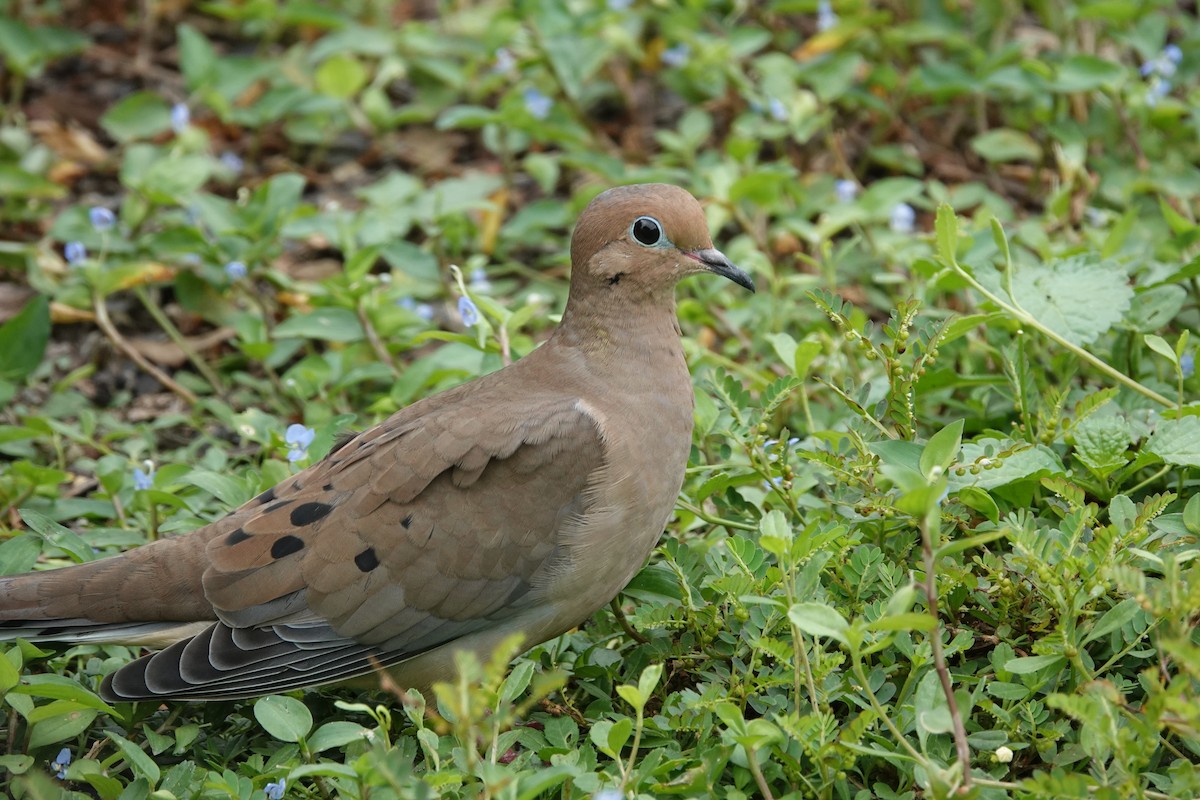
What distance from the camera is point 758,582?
332 cm

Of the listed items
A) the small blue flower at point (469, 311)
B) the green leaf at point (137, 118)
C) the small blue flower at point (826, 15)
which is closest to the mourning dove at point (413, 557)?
the small blue flower at point (469, 311)

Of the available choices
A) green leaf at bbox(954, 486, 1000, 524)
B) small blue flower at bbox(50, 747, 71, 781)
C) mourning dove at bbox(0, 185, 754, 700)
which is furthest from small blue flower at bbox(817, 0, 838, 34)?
small blue flower at bbox(50, 747, 71, 781)

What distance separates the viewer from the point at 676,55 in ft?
20.5

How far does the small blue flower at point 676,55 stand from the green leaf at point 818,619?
12.8ft

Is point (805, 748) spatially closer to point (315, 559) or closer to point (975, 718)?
point (975, 718)

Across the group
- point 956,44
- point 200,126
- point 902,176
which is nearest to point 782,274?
point 902,176

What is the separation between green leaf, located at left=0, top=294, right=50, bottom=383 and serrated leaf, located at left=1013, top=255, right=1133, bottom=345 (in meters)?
3.38

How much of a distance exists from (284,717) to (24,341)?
2396 mm

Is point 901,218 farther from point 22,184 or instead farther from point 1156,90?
point 22,184

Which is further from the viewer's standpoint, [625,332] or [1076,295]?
[1076,295]

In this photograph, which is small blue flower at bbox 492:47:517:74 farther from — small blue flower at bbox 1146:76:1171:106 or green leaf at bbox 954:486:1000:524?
green leaf at bbox 954:486:1000:524

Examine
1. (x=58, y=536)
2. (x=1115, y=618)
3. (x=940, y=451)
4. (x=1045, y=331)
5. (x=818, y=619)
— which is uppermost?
(x=940, y=451)

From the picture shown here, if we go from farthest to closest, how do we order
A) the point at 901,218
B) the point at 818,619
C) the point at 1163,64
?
the point at 1163,64 → the point at 901,218 → the point at 818,619

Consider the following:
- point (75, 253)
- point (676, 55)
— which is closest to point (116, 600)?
point (75, 253)
